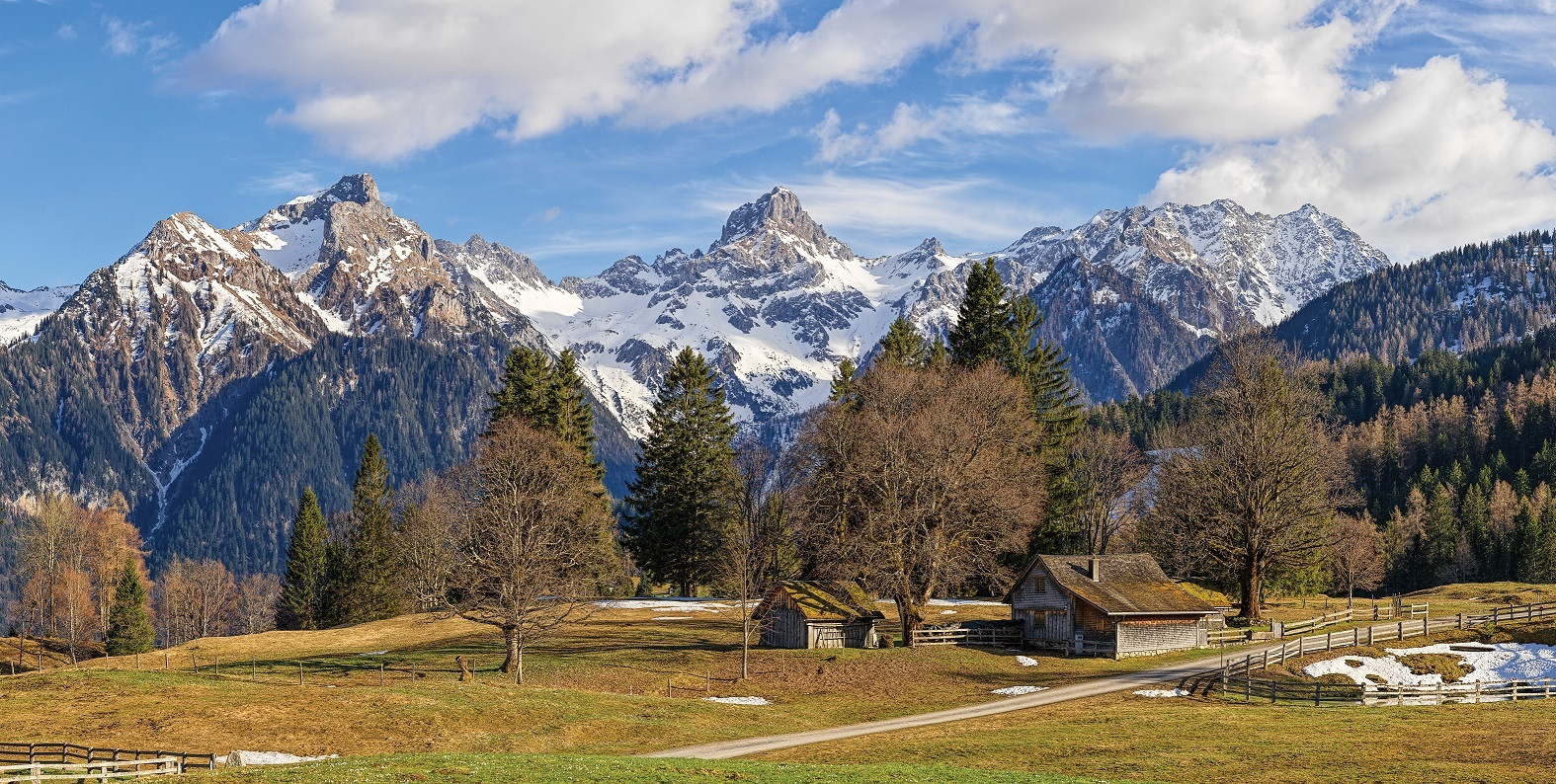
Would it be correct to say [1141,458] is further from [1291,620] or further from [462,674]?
[462,674]

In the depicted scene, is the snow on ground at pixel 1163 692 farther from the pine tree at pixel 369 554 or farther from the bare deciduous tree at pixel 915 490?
the pine tree at pixel 369 554

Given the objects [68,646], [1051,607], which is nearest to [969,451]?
[1051,607]

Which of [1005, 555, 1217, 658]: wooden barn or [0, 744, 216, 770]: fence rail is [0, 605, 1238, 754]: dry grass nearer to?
[1005, 555, 1217, 658]: wooden barn

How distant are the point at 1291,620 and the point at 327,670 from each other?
190 feet

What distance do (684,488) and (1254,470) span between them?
43.4 m

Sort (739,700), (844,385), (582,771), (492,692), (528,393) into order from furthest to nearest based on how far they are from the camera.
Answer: (844,385) → (528,393) → (739,700) → (492,692) → (582,771)

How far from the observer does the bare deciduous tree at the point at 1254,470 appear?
229ft

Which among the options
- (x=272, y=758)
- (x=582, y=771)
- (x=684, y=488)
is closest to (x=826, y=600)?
(x=684, y=488)

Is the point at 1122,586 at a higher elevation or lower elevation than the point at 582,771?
higher

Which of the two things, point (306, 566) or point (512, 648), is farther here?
point (306, 566)

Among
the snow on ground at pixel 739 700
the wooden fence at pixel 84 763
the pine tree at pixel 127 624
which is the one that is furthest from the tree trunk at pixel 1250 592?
the pine tree at pixel 127 624

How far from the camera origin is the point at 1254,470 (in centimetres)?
7062

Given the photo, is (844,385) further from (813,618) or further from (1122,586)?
(1122,586)

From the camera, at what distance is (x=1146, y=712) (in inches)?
1843
